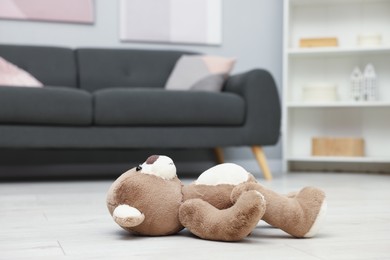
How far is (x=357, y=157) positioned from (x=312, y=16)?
0.96m

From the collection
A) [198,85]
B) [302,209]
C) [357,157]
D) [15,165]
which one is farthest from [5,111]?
[357,157]

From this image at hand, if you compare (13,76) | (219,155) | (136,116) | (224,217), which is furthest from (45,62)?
(224,217)

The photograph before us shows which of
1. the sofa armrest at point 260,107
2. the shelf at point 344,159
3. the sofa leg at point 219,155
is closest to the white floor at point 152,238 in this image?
the sofa armrest at point 260,107

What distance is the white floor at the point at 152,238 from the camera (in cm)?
99

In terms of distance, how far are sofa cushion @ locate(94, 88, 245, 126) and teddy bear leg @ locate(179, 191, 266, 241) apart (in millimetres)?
1449

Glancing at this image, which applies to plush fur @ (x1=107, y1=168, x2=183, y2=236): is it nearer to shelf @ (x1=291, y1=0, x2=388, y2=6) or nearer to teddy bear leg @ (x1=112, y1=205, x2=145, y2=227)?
teddy bear leg @ (x1=112, y1=205, x2=145, y2=227)

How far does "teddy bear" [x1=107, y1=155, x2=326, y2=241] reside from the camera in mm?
1089

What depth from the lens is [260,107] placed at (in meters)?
2.71

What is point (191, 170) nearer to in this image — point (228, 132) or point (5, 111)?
point (228, 132)

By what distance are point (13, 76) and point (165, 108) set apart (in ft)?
2.56

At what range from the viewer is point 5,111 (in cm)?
240

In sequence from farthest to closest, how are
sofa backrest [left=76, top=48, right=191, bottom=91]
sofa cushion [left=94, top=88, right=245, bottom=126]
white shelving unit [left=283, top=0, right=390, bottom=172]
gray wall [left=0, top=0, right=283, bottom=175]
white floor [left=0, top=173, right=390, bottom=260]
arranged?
white shelving unit [left=283, top=0, right=390, bottom=172], gray wall [left=0, top=0, right=283, bottom=175], sofa backrest [left=76, top=48, right=191, bottom=91], sofa cushion [left=94, top=88, right=245, bottom=126], white floor [left=0, top=173, right=390, bottom=260]

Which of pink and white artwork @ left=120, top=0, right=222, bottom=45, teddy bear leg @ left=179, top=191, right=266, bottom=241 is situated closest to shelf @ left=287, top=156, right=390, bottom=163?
pink and white artwork @ left=120, top=0, right=222, bottom=45

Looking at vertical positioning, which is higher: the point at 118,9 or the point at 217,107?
the point at 118,9
